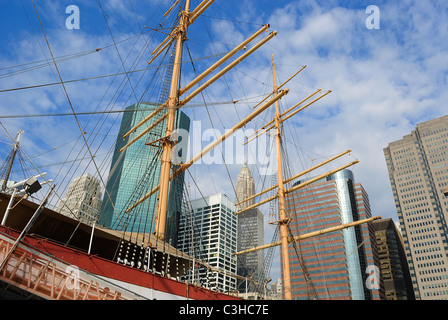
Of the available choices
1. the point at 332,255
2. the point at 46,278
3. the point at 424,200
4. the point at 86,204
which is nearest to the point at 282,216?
the point at 46,278

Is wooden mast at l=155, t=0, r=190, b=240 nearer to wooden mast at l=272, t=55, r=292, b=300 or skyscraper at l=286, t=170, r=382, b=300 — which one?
wooden mast at l=272, t=55, r=292, b=300

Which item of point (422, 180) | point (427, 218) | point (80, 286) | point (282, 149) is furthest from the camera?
point (422, 180)

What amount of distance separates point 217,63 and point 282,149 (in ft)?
41.1

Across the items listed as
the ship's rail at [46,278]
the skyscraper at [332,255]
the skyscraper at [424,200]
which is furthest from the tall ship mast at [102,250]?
the skyscraper at [424,200]

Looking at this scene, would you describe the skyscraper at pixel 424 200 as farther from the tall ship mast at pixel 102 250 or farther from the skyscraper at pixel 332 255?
the tall ship mast at pixel 102 250

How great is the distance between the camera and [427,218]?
105250 mm

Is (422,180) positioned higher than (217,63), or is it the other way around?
(422,180)

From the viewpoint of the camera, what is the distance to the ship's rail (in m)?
5.81

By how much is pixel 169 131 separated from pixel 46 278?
11.1 m

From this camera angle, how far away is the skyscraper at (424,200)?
3802 inches

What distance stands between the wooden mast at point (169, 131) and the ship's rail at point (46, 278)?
6188mm

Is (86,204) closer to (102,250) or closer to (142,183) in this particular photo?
(142,183)
